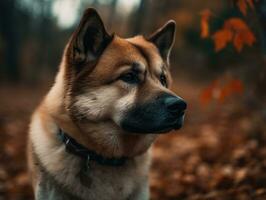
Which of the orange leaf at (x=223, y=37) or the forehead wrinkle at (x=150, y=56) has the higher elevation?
the orange leaf at (x=223, y=37)

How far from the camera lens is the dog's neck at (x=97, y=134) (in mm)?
3789

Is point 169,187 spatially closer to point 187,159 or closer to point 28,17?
point 187,159

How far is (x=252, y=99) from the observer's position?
9.08 metres

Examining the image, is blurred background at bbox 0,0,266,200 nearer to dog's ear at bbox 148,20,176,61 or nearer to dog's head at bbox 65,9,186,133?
dog's ear at bbox 148,20,176,61

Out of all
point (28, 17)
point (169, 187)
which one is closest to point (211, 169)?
point (169, 187)

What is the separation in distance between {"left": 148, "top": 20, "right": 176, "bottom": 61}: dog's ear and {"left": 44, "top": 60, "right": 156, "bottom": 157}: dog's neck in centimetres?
101

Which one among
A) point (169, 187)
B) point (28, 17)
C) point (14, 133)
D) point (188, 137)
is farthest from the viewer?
point (28, 17)

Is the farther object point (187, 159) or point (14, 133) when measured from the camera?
point (14, 133)

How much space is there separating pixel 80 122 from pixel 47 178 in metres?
0.53

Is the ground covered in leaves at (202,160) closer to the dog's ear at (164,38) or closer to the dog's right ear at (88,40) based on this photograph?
the dog's ear at (164,38)

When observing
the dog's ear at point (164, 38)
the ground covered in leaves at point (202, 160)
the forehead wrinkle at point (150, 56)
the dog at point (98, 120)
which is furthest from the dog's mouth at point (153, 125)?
the ground covered in leaves at point (202, 160)

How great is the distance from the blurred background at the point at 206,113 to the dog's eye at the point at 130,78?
3.08ft

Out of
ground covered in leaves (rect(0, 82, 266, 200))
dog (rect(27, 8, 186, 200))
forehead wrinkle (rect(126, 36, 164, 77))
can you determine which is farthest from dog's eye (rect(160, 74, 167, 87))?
ground covered in leaves (rect(0, 82, 266, 200))

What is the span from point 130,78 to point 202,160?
10.1ft
